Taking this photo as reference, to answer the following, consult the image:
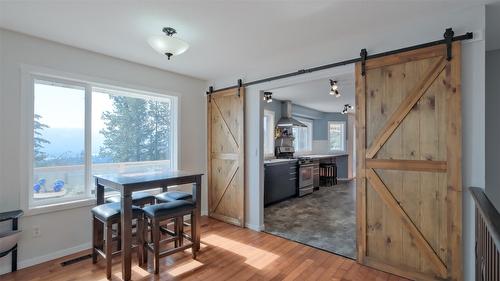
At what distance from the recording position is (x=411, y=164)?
2.36 m

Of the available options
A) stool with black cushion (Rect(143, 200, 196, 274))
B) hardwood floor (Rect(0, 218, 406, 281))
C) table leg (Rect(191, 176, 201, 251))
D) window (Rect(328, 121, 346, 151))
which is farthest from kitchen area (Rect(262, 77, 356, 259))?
stool with black cushion (Rect(143, 200, 196, 274))

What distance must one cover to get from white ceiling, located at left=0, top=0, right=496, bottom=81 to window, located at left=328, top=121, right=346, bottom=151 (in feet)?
20.2

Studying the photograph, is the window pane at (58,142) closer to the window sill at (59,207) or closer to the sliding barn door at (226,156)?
the window sill at (59,207)

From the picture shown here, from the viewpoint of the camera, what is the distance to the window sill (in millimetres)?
2664

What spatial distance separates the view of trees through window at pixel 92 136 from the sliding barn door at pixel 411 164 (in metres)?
3.06

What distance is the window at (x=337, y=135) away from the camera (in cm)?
893

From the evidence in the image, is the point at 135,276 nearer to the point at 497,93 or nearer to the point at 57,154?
the point at 57,154

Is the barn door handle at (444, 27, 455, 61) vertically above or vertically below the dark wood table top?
above

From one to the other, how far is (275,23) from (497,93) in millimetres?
3055

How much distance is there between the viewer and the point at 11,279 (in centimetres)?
237

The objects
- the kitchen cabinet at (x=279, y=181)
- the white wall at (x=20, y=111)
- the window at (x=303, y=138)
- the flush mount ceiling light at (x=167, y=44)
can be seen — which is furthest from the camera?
the window at (x=303, y=138)

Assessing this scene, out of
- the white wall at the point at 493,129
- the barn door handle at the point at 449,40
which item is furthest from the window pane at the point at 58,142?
the white wall at the point at 493,129

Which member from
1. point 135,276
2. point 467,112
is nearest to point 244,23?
point 467,112

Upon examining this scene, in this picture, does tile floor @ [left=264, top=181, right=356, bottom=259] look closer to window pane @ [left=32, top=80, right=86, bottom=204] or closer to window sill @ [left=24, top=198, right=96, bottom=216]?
window sill @ [left=24, top=198, right=96, bottom=216]
